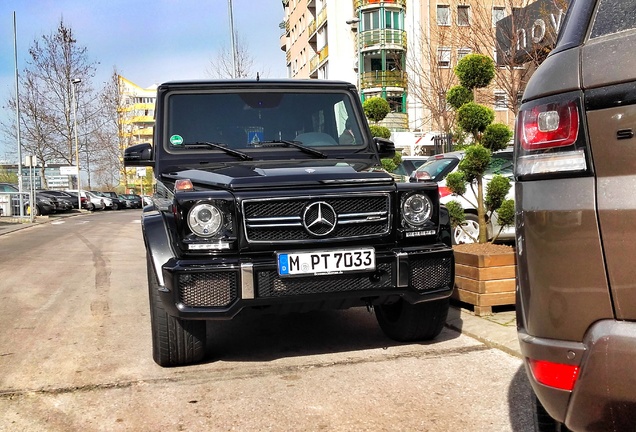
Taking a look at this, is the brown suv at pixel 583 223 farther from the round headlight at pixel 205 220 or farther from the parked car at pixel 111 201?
the parked car at pixel 111 201

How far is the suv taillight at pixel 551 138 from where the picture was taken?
174 cm

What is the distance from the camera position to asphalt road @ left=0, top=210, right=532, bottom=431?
3.09 meters

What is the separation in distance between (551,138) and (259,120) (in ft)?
10.9

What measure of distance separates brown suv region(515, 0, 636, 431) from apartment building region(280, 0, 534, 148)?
13.4 meters

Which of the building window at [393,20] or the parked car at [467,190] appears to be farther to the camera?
the building window at [393,20]

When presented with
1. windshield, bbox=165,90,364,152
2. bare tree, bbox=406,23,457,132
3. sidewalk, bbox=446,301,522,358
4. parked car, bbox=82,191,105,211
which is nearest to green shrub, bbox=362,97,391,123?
windshield, bbox=165,90,364,152

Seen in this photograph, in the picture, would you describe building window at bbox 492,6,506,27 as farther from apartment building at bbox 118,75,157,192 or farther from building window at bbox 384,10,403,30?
apartment building at bbox 118,75,157,192

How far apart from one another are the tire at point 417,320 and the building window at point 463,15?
1486cm

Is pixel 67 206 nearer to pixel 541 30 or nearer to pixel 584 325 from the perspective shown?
pixel 541 30

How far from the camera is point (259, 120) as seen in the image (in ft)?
16.0

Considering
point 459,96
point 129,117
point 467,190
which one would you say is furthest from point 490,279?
point 129,117

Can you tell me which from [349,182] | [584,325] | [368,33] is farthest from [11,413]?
[368,33]

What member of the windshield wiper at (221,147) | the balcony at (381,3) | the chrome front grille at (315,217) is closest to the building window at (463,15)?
the windshield wiper at (221,147)

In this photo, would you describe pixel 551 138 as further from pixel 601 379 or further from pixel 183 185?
pixel 183 185
